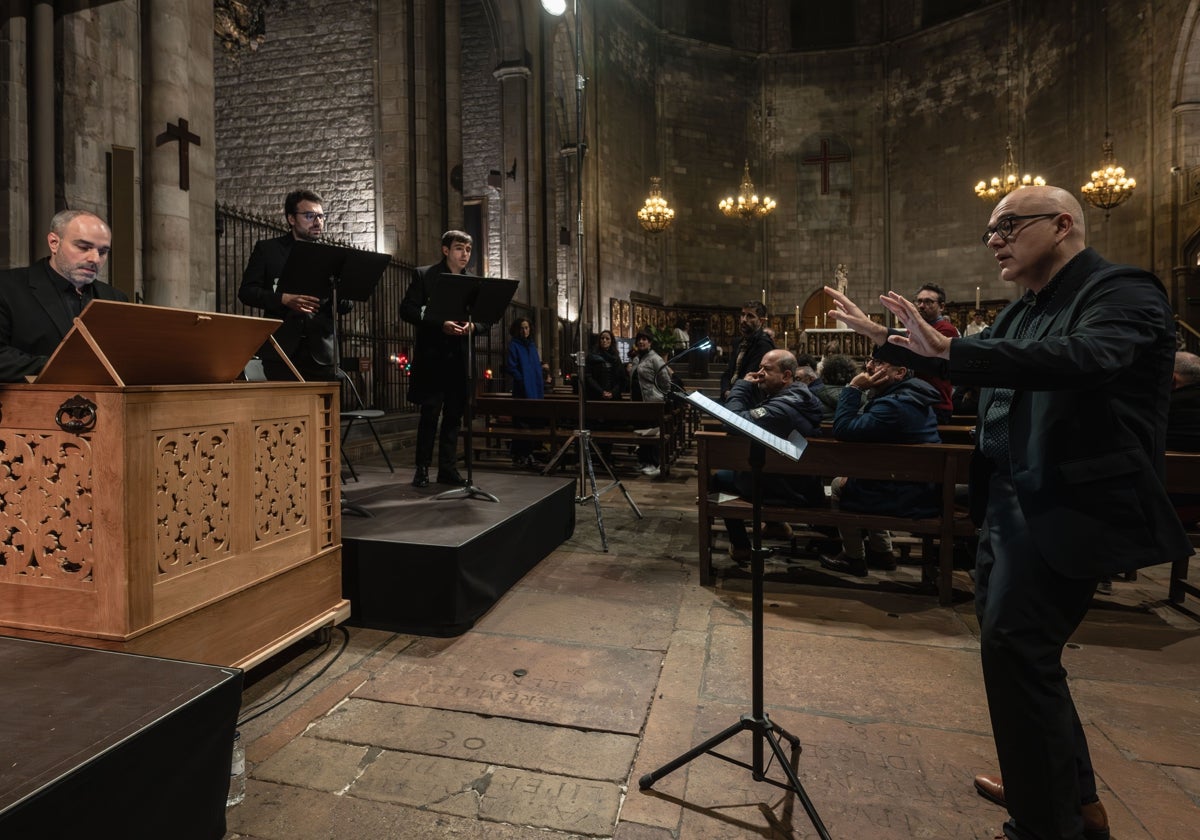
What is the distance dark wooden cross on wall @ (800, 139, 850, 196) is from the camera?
18.3 metres

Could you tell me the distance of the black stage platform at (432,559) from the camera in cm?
282

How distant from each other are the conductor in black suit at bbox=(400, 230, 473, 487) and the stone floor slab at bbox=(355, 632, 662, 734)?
1.69m

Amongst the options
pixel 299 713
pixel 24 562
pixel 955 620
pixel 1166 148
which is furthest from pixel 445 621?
pixel 1166 148

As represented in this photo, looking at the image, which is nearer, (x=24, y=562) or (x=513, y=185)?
(x=24, y=562)

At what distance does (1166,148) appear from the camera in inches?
475

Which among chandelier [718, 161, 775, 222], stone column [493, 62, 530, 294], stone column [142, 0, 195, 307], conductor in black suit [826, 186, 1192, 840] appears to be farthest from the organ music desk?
chandelier [718, 161, 775, 222]

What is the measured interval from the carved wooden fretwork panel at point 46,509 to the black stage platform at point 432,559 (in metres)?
1.15

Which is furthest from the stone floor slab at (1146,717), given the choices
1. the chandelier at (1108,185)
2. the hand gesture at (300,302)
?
the chandelier at (1108,185)

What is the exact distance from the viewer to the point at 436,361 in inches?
158

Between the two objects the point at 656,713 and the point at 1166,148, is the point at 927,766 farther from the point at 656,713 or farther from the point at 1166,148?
the point at 1166,148

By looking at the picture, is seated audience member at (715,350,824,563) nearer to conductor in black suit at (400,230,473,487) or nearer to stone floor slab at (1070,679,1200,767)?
stone floor slab at (1070,679,1200,767)

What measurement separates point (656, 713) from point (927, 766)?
0.80 meters

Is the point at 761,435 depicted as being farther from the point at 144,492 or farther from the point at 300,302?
the point at 300,302

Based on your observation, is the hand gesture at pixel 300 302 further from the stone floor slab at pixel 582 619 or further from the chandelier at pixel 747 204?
the chandelier at pixel 747 204
